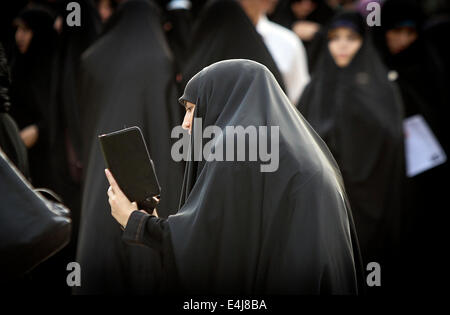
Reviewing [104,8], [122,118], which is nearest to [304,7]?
[104,8]

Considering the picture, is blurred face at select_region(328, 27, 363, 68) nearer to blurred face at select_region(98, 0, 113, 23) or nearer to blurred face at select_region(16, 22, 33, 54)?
blurred face at select_region(98, 0, 113, 23)

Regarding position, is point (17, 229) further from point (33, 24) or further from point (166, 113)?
point (33, 24)

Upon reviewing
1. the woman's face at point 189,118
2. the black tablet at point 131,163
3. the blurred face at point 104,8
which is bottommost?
the black tablet at point 131,163

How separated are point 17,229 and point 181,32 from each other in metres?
2.27

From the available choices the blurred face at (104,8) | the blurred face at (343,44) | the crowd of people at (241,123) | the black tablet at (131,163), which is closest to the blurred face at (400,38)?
the crowd of people at (241,123)

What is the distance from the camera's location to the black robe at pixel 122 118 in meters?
3.02

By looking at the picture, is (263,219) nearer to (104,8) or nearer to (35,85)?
(35,85)

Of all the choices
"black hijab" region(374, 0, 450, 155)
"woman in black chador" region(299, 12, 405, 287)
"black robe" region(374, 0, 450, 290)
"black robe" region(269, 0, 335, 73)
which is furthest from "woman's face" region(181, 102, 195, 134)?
"black robe" region(269, 0, 335, 73)

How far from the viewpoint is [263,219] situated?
80.5 inches

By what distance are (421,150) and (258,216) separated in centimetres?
296

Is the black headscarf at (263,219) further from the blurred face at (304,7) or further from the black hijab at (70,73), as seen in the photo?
the blurred face at (304,7)

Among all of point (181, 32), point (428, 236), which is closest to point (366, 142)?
point (428, 236)

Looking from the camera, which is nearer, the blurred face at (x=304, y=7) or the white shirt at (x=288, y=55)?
the white shirt at (x=288, y=55)

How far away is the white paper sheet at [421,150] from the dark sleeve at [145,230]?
9.65 ft
